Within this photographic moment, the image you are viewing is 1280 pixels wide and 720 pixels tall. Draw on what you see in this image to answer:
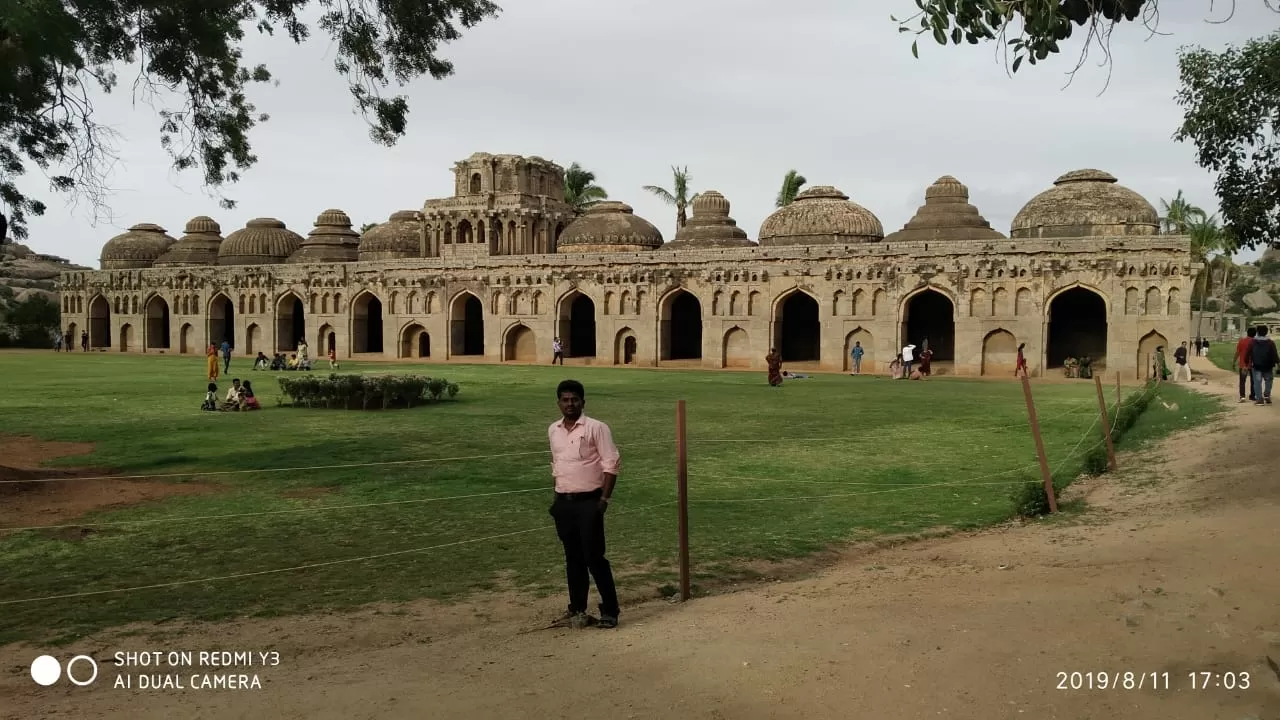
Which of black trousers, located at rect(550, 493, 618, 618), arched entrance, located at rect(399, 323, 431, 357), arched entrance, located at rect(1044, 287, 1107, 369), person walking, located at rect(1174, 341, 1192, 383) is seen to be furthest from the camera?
arched entrance, located at rect(399, 323, 431, 357)

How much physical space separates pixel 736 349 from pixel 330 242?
87.6ft

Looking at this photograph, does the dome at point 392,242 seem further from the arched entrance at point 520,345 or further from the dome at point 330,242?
the arched entrance at point 520,345

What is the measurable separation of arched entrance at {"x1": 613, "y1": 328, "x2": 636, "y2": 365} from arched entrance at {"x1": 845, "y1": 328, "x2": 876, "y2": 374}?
9561mm

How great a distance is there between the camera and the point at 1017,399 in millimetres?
23875

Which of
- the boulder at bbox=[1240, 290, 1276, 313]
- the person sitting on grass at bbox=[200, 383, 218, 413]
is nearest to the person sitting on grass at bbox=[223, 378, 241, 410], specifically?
the person sitting on grass at bbox=[200, 383, 218, 413]

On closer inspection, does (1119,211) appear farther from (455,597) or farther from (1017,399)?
(455,597)

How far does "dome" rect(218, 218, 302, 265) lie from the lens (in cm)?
5519

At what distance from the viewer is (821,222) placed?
137ft

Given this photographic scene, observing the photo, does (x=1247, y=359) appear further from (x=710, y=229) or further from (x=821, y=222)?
(x=710, y=229)

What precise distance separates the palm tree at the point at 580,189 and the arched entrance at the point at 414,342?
17.5 meters

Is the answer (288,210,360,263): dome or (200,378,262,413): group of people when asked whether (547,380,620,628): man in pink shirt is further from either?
(288,210,360,263): dome

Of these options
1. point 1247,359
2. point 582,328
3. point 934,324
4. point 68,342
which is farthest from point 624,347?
point 68,342

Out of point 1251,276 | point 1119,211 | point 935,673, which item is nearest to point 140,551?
point 935,673

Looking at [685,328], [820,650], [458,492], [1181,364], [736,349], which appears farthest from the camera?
[685,328]
